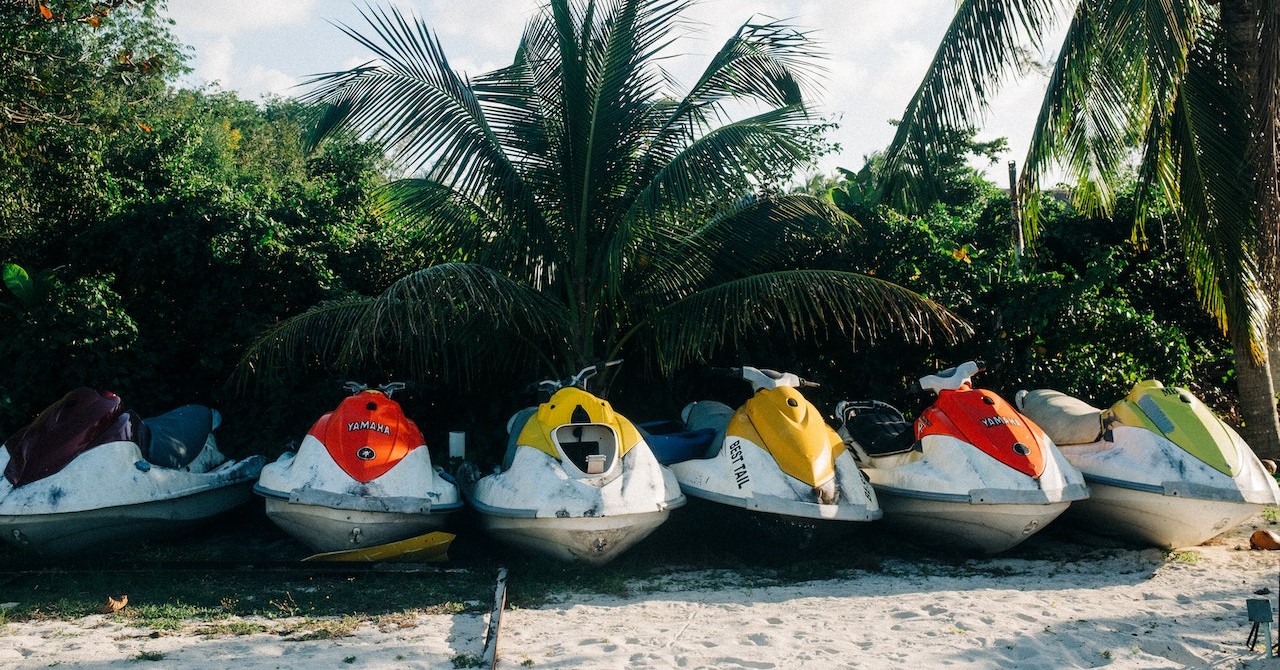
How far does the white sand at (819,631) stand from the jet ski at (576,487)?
459 mm

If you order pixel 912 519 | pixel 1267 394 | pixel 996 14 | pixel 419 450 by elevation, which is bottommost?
pixel 912 519

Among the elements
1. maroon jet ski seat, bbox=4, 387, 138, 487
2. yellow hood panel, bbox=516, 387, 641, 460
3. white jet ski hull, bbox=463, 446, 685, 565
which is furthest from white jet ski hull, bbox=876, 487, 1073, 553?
maroon jet ski seat, bbox=4, 387, 138, 487

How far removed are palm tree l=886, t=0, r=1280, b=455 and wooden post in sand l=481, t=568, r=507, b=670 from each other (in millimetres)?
→ 5129

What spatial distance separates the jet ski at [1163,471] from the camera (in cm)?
671

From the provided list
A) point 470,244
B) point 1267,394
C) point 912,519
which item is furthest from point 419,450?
point 1267,394

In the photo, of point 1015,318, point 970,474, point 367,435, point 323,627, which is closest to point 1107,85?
point 1015,318

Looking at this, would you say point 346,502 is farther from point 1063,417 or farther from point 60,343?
point 1063,417

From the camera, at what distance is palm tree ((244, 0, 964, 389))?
823 cm

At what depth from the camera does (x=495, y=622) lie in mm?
5477

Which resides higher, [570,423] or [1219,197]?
[1219,197]

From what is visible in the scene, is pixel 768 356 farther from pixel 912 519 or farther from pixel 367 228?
pixel 367 228

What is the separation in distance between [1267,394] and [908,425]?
14.2 ft

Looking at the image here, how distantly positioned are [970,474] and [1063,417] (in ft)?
4.61

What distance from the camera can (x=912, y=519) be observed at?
23.8 feet
